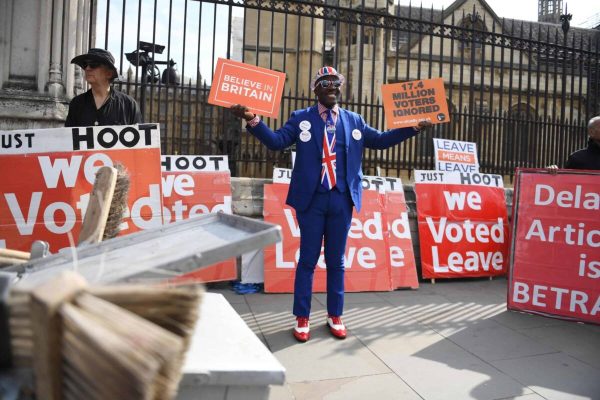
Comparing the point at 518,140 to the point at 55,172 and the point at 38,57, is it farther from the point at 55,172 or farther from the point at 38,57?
the point at 38,57

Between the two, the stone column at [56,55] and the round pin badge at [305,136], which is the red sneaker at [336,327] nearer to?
the round pin badge at [305,136]

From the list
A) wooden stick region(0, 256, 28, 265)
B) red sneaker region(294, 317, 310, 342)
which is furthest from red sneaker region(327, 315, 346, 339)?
wooden stick region(0, 256, 28, 265)

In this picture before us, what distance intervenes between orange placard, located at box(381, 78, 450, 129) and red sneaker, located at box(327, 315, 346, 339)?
1938mm

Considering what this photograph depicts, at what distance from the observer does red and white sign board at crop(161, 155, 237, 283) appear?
485 centimetres

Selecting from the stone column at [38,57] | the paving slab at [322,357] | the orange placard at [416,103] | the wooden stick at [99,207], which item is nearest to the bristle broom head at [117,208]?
the wooden stick at [99,207]

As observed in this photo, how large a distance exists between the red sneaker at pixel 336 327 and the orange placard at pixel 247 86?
204 centimetres

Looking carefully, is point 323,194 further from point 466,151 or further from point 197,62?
point 466,151

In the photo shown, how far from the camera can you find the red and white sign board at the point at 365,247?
489 centimetres

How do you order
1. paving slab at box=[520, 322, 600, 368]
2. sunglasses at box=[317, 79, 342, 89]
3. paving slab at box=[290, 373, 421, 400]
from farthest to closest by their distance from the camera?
sunglasses at box=[317, 79, 342, 89], paving slab at box=[520, 322, 600, 368], paving slab at box=[290, 373, 421, 400]

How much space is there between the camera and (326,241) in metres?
3.68

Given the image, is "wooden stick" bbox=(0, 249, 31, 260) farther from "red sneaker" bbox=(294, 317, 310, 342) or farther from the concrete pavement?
"red sneaker" bbox=(294, 317, 310, 342)

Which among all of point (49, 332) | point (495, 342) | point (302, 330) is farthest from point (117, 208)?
point (495, 342)

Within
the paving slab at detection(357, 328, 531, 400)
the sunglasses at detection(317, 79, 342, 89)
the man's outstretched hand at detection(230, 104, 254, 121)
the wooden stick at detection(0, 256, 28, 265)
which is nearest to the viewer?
the wooden stick at detection(0, 256, 28, 265)

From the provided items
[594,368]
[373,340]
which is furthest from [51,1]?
[594,368]
